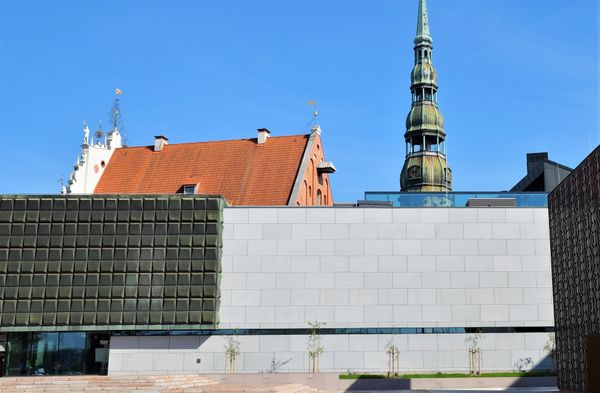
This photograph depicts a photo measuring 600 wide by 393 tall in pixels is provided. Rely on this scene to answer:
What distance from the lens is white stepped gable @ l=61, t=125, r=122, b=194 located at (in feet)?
223

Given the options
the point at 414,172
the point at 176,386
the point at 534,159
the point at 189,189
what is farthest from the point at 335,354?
the point at 414,172

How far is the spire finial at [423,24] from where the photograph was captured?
109m

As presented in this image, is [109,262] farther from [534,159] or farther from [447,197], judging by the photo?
[534,159]

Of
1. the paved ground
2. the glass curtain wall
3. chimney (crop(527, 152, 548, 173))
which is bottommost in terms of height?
the paved ground

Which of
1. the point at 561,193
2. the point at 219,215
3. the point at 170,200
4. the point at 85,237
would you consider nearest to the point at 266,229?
the point at 219,215

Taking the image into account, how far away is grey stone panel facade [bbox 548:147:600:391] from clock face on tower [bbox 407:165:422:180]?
6052 centimetres

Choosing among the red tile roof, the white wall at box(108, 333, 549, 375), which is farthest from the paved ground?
the red tile roof

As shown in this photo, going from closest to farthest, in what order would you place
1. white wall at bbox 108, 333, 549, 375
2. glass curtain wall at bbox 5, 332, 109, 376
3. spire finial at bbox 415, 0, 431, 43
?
white wall at bbox 108, 333, 549, 375, glass curtain wall at bbox 5, 332, 109, 376, spire finial at bbox 415, 0, 431, 43

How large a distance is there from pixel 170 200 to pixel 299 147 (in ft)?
63.3

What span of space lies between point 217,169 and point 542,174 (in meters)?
32.7

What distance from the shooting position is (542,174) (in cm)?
7662

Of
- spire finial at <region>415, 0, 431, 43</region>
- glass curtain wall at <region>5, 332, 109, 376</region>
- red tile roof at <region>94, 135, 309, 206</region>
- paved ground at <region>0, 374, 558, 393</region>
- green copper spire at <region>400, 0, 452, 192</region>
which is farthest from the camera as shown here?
spire finial at <region>415, 0, 431, 43</region>

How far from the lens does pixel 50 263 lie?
170ft

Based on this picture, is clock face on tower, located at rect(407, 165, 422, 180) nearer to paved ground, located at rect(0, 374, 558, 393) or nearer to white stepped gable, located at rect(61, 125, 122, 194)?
white stepped gable, located at rect(61, 125, 122, 194)
